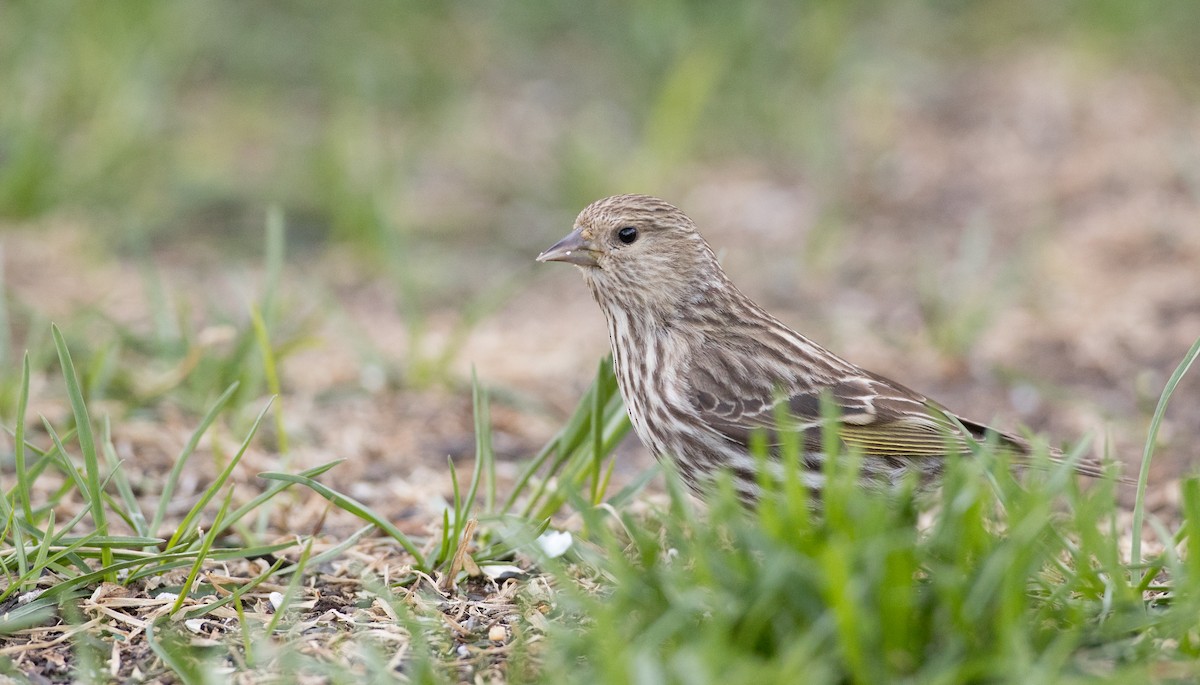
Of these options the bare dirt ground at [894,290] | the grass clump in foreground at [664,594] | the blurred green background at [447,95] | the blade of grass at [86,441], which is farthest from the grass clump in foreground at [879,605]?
the blurred green background at [447,95]

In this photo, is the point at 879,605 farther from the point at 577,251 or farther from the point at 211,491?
the point at 577,251

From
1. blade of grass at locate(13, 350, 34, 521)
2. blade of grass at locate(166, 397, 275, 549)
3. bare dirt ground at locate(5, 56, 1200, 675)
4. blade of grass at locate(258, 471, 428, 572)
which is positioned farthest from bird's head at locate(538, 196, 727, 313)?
blade of grass at locate(13, 350, 34, 521)

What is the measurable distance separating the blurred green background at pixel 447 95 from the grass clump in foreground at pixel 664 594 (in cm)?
326

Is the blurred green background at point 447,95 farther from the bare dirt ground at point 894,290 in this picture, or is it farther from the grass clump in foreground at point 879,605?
the grass clump in foreground at point 879,605

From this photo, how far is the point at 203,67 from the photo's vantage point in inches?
396

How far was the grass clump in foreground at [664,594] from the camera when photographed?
2781 millimetres

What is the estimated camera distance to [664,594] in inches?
118

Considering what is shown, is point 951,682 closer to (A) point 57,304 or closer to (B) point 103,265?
(A) point 57,304

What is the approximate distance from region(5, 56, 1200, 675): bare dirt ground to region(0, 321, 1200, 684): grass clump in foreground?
15 cm

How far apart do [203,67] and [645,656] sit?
8.29 meters

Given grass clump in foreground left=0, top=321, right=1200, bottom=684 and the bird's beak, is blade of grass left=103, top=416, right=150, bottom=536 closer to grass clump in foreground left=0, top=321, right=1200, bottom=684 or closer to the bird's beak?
grass clump in foreground left=0, top=321, right=1200, bottom=684

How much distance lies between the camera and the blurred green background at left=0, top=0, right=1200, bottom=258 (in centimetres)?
799

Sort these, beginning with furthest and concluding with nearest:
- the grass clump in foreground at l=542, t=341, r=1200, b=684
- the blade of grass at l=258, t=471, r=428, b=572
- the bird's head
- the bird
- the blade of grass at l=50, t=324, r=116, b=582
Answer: the bird's head
the bird
the blade of grass at l=50, t=324, r=116, b=582
the blade of grass at l=258, t=471, r=428, b=572
the grass clump in foreground at l=542, t=341, r=1200, b=684

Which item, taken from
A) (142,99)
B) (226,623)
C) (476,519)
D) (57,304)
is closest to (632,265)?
(476,519)
